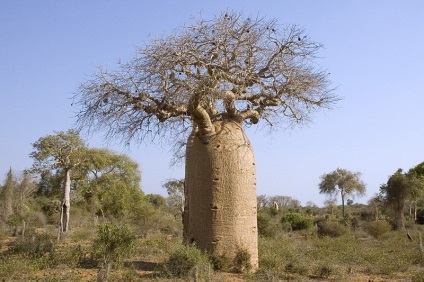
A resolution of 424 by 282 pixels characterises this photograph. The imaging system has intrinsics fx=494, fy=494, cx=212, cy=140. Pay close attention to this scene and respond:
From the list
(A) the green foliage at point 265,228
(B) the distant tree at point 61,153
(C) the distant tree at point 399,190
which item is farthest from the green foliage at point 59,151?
(C) the distant tree at point 399,190

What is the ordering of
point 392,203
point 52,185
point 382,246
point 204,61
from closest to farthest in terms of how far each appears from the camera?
point 204,61
point 382,246
point 392,203
point 52,185

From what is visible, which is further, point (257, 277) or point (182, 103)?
point (182, 103)

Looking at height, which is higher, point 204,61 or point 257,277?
point 204,61

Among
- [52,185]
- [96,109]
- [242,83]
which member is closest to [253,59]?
[242,83]

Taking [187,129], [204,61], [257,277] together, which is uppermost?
[204,61]

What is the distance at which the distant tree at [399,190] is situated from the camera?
18391mm

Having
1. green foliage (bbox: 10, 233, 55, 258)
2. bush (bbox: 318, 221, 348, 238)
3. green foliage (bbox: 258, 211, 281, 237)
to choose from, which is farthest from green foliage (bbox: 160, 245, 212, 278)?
A: bush (bbox: 318, 221, 348, 238)

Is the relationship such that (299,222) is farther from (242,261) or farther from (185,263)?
(185,263)

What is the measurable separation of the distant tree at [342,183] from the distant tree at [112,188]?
12.6 metres

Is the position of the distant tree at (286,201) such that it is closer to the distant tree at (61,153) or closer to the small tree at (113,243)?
the distant tree at (61,153)

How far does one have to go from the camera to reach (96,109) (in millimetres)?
7070

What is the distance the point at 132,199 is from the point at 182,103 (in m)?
14.8

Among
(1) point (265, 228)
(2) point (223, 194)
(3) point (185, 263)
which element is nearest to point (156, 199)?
(1) point (265, 228)

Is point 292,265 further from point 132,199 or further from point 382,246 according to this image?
point 132,199
